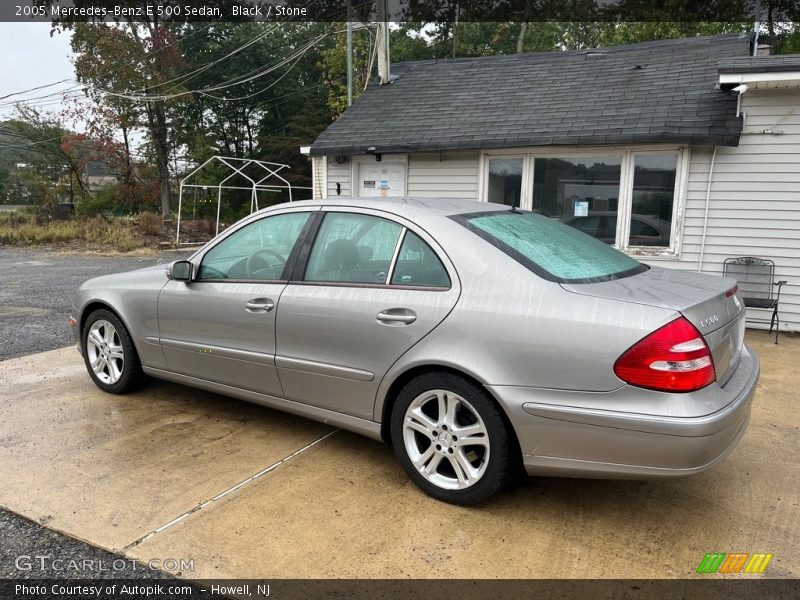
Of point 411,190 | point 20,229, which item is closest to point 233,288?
point 411,190

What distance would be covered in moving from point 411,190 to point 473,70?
3.08 m

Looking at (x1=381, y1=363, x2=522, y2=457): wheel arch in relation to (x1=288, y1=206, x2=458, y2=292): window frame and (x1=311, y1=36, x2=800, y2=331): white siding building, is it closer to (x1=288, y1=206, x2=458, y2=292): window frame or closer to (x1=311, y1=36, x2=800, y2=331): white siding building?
(x1=288, y1=206, x2=458, y2=292): window frame

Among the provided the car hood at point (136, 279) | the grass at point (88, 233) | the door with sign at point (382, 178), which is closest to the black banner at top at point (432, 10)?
the grass at point (88, 233)

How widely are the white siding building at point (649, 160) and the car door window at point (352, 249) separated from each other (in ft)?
17.3

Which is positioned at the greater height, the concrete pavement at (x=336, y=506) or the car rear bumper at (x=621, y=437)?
the car rear bumper at (x=621, y=437)

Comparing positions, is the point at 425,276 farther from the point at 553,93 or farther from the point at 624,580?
the point at 553,93

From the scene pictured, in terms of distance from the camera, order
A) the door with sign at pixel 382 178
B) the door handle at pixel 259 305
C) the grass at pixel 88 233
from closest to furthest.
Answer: the door handle at pixel 259 305 → the door with sign at pixel 382 178 → the grass at pixel 88 233

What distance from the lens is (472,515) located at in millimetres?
2930

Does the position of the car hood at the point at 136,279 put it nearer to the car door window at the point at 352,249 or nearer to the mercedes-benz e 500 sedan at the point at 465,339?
the mercedes-benz e 500 sedan at the point at 465,339

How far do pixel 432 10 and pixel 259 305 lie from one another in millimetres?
36071

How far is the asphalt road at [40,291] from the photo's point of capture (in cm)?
660

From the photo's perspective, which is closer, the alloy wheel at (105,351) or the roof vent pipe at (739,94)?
the alloy wheel at (105,351)

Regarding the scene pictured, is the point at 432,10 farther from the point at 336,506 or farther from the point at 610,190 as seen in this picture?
the point at 336,506

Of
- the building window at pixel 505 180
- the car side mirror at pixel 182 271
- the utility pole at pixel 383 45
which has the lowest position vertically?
the car side mirror at pixel 182 271
